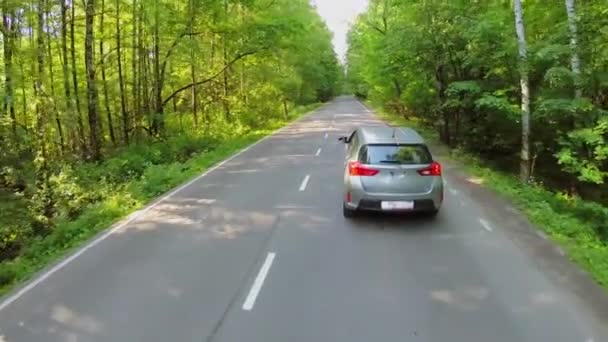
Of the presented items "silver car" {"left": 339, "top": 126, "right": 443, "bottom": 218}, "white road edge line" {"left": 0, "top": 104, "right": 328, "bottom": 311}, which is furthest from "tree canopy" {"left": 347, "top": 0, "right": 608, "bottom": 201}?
"white road edge line" {"left": 0, "top": 104, "right": 328, "bottom": 311}

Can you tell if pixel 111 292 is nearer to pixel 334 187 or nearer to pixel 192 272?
pixel 192 272

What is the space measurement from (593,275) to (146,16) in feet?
63.7

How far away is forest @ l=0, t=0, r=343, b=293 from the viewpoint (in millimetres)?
11719

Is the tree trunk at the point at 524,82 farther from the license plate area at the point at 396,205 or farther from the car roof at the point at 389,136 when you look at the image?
the license plate area at the point at 396,205

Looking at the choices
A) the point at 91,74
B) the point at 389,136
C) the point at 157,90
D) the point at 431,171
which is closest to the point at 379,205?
the point at 431,171

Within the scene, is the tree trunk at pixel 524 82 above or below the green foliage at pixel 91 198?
above

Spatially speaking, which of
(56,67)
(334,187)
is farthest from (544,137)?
(56,67)

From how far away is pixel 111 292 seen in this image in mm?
6488

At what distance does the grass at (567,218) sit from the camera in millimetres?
7477

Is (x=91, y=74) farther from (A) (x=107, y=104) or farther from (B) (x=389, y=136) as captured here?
(B) (x=389, y=136)

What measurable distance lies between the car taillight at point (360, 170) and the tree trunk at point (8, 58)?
1059cm

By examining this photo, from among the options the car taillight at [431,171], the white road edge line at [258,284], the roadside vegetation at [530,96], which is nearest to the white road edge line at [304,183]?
the car taillight at [431,171]

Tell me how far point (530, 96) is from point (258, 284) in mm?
11871

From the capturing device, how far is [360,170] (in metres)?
9.04
